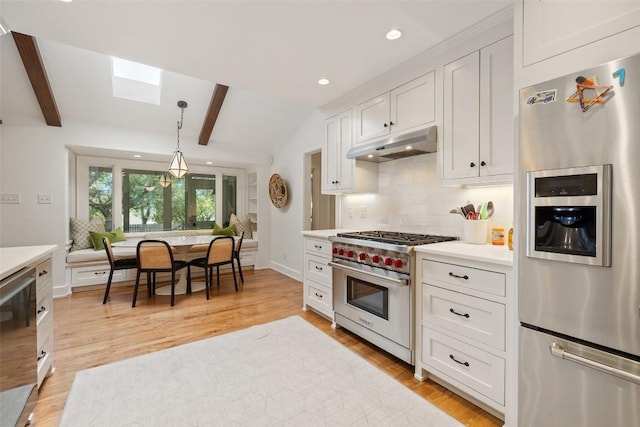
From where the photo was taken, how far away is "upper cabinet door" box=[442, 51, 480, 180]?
203 centimetres

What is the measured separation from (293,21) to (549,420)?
269 cm

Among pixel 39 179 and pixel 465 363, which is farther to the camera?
pixel 39 179

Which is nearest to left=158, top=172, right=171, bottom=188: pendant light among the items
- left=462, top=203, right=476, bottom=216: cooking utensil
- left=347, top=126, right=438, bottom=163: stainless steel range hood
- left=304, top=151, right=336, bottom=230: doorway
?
left=304, top=151, right=336, bottom=230: doorway

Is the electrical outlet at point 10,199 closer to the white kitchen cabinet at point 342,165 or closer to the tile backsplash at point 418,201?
the white kitchen cabinet at point 342,165

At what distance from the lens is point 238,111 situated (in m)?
4.45

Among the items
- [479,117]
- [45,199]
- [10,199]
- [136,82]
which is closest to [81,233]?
[45,199]

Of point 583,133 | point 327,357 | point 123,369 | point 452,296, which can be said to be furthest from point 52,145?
point 583,133

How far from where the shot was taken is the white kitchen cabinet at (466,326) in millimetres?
1565

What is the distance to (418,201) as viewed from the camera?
2.79 m

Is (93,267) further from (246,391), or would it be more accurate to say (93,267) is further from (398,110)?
(398,110)

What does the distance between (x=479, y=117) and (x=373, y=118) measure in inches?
41.7

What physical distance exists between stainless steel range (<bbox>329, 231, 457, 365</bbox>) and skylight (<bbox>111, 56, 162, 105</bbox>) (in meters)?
3.49

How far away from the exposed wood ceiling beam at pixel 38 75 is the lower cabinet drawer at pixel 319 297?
12.6ft

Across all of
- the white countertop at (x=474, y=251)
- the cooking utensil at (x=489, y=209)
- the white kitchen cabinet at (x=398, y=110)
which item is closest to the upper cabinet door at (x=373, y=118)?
the white kitchen cabinet at (x=398, y=110)
